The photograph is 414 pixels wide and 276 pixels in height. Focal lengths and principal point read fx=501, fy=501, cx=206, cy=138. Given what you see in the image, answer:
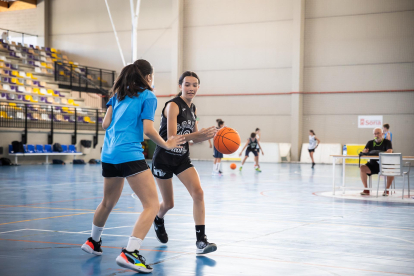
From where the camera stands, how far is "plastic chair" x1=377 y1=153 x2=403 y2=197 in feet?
35.7

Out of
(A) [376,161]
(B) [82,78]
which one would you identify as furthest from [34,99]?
(A) [376,161]

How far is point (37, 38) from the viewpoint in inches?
1506

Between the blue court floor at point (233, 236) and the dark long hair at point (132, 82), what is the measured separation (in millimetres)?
1621

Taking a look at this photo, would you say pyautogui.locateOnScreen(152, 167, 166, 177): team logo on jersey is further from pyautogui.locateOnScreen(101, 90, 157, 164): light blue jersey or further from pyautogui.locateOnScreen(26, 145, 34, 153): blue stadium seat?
pyautogui.locateOnScreen(26, 145, 34, 153): blue stadium seat

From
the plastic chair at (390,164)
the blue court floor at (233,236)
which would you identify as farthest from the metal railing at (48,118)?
the plastic chair at (390,164)

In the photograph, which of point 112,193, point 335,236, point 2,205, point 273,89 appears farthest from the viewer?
point 273,89

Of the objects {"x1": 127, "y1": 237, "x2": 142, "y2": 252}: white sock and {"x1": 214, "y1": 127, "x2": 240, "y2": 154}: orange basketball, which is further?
{"x1": 214, "y1": 127, "x2": 240, "y2": 154}: orange basketball

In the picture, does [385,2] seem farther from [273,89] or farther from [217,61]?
[217,61]

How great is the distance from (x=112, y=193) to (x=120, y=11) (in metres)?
33.3

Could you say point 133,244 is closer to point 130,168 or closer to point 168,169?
point 130,168

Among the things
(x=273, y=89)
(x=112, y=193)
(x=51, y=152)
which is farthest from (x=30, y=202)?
(x=273, y=89)

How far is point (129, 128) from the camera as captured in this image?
15.0 ft

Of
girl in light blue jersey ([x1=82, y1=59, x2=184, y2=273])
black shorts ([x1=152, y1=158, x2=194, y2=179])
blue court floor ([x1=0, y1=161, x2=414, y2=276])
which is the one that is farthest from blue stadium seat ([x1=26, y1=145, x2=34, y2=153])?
girl in light blue jersey ([x1=82, y1=59, x2=184, y2=273])

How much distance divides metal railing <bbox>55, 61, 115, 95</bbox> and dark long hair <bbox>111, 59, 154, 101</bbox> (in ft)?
97.0
